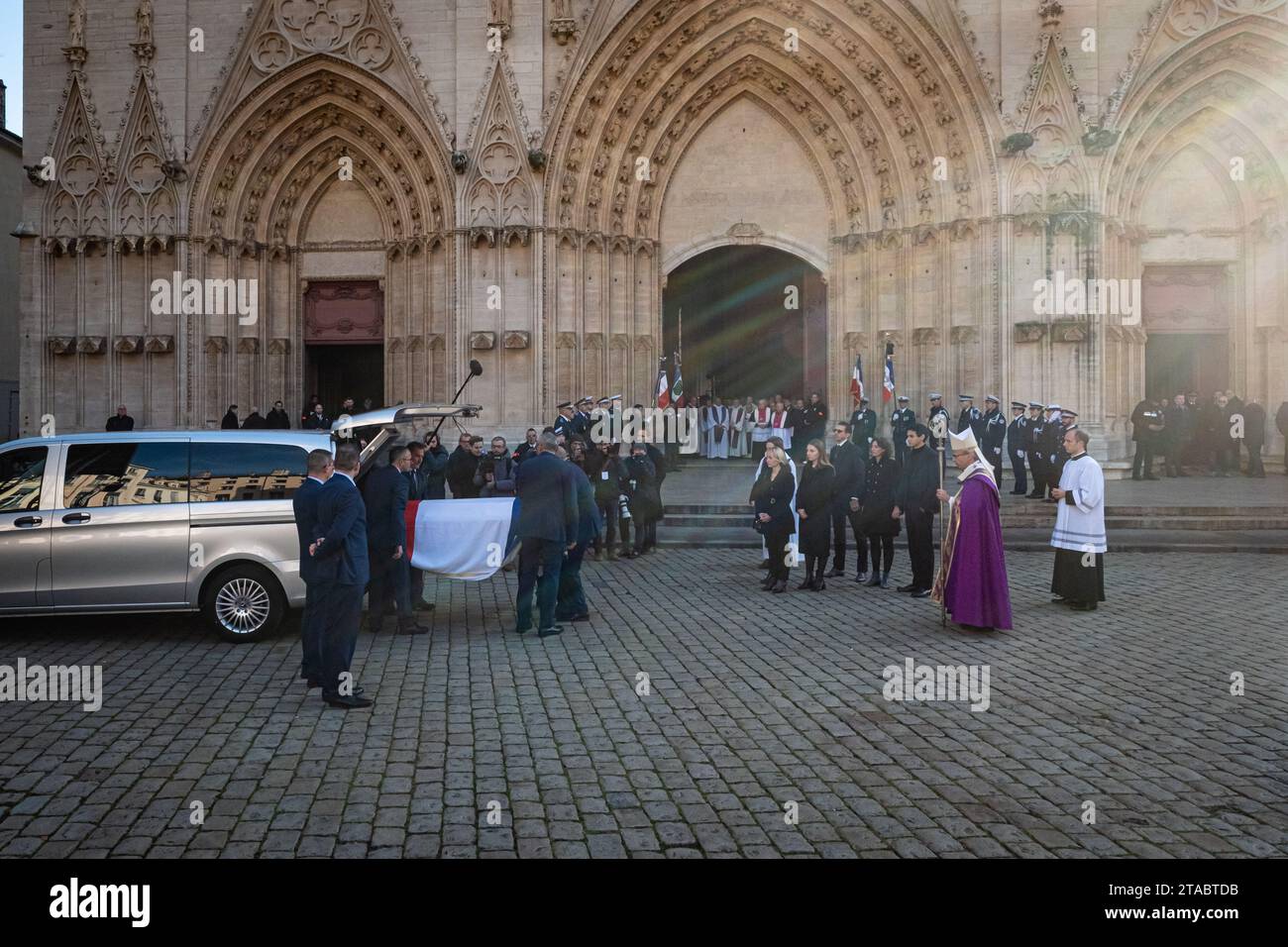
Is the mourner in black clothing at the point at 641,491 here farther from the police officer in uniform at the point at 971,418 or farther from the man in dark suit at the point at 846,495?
the police officer in uniform at the point at 971,418

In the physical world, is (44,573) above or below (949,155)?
below

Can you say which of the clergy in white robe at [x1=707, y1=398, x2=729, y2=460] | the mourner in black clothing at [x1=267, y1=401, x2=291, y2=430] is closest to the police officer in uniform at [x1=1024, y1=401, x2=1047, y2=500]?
the clergy in white robe at [x1=707, y1=398, x2=729, y2=460]

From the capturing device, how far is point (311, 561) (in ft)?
23.7

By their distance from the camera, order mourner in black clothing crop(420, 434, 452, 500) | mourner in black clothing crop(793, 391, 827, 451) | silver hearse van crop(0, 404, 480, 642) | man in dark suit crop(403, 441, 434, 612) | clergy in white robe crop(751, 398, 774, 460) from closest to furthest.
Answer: silver hearse van crop(0, 404, 480, 642) < man in dark suit crop(403, 441, 434, 612) < mourner in black clothing crop(420, 434, 452, 500) < mourner in black clothing crop(793, 391, 827, 451) < clergy in white robe crop(751, 398, 774, 460)

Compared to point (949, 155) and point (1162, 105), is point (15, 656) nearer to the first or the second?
point (949, 155)

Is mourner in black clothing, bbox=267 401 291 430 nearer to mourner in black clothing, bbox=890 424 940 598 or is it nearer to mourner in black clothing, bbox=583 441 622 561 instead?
mourner in black clothing, bbox=583 441 622 561

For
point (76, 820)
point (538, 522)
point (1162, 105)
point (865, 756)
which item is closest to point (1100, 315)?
point (1162, 105)

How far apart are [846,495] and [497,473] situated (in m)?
5.35

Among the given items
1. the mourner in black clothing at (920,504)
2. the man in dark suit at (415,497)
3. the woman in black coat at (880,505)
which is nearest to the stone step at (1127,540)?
the woman in black coat at (880,505)

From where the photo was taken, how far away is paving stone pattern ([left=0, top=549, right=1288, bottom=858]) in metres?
4.76

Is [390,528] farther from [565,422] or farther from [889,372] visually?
[889,372]

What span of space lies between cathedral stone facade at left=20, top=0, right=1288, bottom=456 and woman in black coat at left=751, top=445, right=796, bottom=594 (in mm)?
10407
